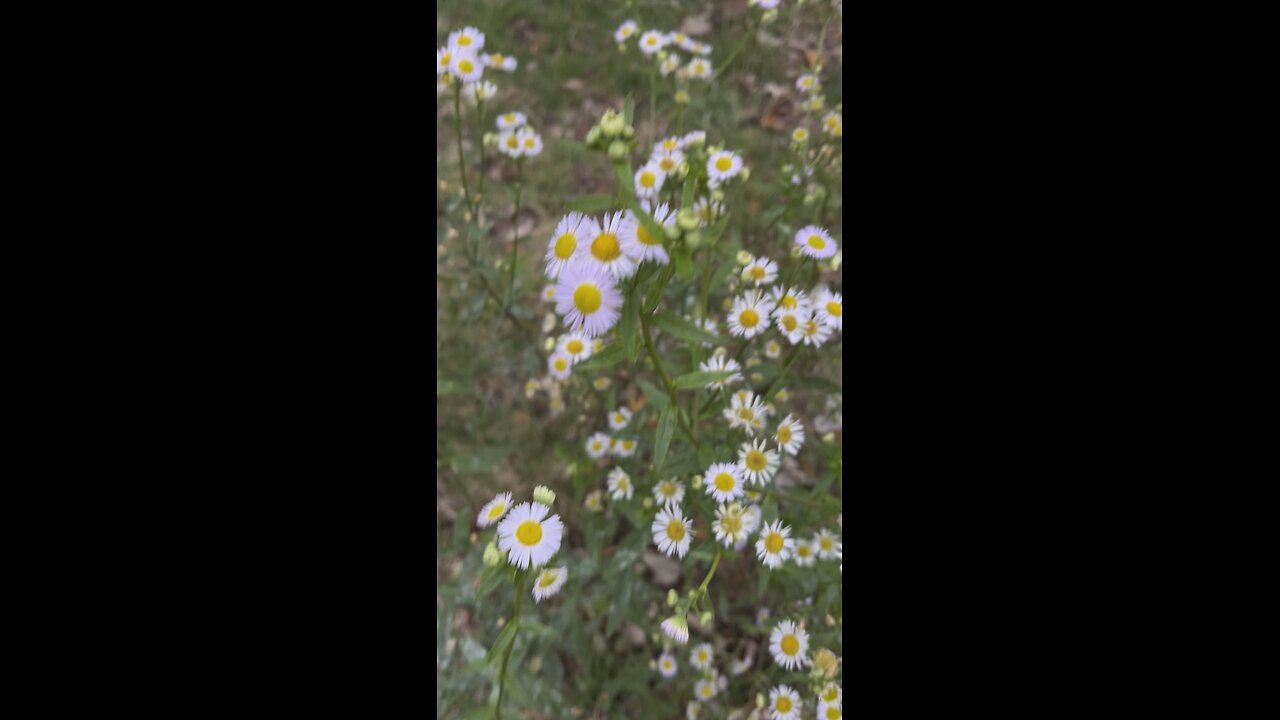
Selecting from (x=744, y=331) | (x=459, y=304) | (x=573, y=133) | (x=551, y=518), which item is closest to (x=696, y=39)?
(x=573, y=133)

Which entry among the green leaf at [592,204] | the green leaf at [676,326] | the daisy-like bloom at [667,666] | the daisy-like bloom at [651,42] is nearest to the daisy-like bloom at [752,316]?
the green leaf at [676,326]

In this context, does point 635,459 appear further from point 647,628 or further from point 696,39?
point 696,39

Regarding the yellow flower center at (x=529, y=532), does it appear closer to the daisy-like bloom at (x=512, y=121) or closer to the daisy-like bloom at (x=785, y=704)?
the daisy-like bloom at (x=785, y=704)

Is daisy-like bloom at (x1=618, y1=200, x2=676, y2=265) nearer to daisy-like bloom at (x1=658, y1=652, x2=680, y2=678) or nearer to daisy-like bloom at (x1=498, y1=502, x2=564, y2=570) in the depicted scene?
daisy-like bloom at (x1=498, y1=502, x2=564, y2=570)

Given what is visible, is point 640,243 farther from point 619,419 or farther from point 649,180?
point 619,419

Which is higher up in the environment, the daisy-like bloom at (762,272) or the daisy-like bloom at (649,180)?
the daisy-like bloom at (649,180)
